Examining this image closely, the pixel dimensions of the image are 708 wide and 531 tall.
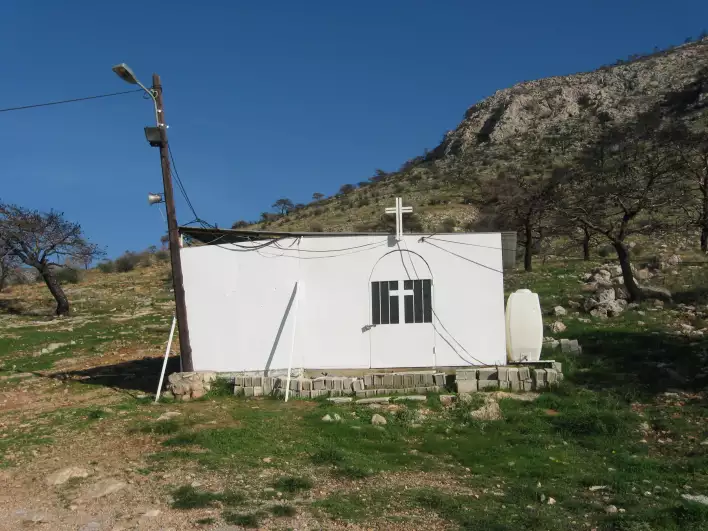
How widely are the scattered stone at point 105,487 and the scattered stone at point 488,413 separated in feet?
19.2

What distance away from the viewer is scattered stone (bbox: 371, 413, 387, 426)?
10.2m

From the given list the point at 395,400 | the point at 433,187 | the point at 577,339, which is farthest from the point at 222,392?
the point at 433,187

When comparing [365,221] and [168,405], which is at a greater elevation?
[365,221]

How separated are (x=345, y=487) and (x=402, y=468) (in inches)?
45.2

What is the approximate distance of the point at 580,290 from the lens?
24.2 meters

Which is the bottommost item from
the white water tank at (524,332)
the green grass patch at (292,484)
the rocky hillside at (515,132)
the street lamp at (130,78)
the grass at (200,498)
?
the grass at (200,498)

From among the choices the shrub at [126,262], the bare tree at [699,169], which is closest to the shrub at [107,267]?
the shrub at [126,262]

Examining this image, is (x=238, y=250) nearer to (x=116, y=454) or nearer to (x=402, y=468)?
(x=116, y=454)

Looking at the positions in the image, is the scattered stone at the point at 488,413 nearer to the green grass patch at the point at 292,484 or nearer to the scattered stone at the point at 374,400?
the scattered stone at the point at 374,400

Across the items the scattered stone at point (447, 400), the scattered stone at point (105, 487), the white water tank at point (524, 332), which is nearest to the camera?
the scattered stone at point (105, 487)

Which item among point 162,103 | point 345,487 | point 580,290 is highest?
point 162,103

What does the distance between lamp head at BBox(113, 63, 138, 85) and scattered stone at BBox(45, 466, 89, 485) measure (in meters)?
7.25

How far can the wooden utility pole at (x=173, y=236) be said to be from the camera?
12867 millimetres

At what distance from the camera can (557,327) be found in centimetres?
1855
